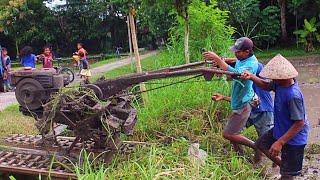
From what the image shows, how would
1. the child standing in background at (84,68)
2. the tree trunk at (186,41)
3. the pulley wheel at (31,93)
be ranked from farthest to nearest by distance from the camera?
1. the child standing in background at (84,68)
2. the tree trunk at (186,41)
3. the pulley wheel at (31,93)

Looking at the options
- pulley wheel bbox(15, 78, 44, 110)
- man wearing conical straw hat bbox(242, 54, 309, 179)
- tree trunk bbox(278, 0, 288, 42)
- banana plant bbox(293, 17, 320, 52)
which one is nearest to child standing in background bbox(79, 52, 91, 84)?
pulley wheel bbox(15, 78, 44, 110)

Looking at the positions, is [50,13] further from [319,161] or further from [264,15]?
[319,161]

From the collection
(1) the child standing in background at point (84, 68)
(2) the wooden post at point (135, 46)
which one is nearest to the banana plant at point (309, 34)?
(1) the child standing in background at point (84, 68)

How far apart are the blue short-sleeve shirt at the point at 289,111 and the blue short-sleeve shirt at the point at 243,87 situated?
0.82m

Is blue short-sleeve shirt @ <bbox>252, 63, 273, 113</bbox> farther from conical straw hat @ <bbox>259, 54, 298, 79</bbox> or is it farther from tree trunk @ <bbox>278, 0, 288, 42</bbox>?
tree trunk @ <bbox>278, 0, 288, 42</bbox>

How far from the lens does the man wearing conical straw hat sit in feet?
13.9

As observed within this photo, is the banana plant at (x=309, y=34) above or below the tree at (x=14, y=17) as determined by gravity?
below

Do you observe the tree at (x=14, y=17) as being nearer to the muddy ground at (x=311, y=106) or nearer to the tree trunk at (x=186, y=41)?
the muddy ground at (x=311, y=106)

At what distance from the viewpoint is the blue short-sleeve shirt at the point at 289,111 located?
4.21 metres

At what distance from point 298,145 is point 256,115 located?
134cm

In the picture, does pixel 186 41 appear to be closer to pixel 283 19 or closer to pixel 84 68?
pixel 84 68

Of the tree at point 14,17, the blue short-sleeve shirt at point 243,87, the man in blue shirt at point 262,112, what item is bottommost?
the man in blue shirt at point 262,112

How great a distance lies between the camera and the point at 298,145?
14.3 ft

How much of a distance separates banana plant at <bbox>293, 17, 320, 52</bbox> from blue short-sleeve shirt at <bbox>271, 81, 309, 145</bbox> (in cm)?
1687
